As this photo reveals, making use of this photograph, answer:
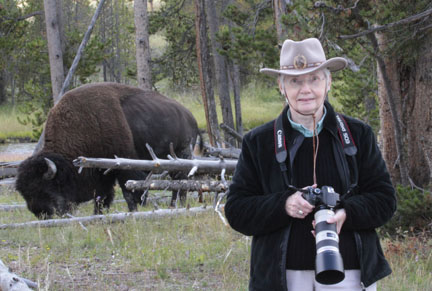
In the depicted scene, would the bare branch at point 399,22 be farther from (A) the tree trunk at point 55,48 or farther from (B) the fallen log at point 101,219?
(A) the tree trunk at point 55,48

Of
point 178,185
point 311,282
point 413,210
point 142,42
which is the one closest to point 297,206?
point 311,282

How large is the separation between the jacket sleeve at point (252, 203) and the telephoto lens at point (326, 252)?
22 cm

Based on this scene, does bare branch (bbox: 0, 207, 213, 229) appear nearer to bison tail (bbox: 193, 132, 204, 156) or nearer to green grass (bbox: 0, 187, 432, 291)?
green grass (bbox: 0, 187, 432, 291)

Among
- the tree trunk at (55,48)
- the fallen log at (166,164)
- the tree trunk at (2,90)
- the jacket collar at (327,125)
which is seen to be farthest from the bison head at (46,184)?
the tree trunk at (2,90)

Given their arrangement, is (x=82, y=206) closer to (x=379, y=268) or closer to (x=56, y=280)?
(x=56, y=280)

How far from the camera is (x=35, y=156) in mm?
9047

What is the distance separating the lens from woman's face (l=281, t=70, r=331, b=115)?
2717mm

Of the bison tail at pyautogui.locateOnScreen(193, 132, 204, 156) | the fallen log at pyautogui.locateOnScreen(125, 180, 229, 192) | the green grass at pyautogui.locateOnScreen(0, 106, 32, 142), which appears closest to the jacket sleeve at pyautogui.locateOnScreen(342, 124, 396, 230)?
the fallen log at pyautogui.locateOnScreen(125, 180, 229, 192)

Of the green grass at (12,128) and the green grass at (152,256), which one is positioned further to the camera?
the green grass at (12,128)

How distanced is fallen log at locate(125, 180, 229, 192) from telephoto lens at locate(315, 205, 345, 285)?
14.6 feet

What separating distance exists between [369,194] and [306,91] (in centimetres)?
59

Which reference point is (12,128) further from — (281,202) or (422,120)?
(281,202)

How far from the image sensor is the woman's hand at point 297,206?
2.53 meters

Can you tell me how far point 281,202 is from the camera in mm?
2627
